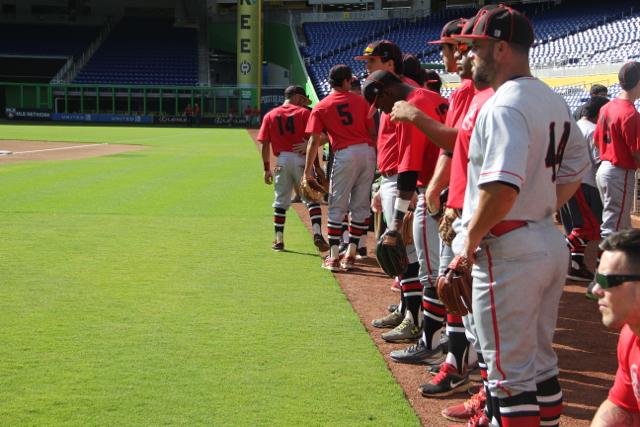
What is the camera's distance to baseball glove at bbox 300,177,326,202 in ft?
31.0

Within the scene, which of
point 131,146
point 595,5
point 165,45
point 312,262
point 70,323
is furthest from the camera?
point 165,45

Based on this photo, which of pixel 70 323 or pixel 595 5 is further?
pixel 595 5

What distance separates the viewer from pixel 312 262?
9.50 meters

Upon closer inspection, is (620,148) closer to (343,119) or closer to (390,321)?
(343,119)

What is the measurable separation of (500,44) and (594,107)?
5.98 metres

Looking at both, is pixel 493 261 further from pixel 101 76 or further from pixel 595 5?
pixel 101 76

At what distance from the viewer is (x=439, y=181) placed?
4.63m

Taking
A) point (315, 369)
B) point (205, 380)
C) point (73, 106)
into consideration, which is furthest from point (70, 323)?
point (73, 106)

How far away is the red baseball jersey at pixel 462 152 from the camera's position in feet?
12.5

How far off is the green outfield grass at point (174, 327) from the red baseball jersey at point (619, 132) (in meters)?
2.95

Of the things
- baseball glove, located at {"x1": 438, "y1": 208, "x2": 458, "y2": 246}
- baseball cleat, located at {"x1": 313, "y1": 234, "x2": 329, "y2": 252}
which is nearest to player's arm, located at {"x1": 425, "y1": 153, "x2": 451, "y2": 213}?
baseball glove, located at {"x1": 438, "y1": 208, "x2": 458, "y2": 246}

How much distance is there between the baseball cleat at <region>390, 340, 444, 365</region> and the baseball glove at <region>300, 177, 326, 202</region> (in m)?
3.94

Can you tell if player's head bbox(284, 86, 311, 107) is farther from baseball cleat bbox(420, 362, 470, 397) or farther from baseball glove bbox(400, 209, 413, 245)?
baseball cleat bbox(420, 362, 470, 397)

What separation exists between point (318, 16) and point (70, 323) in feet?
174
